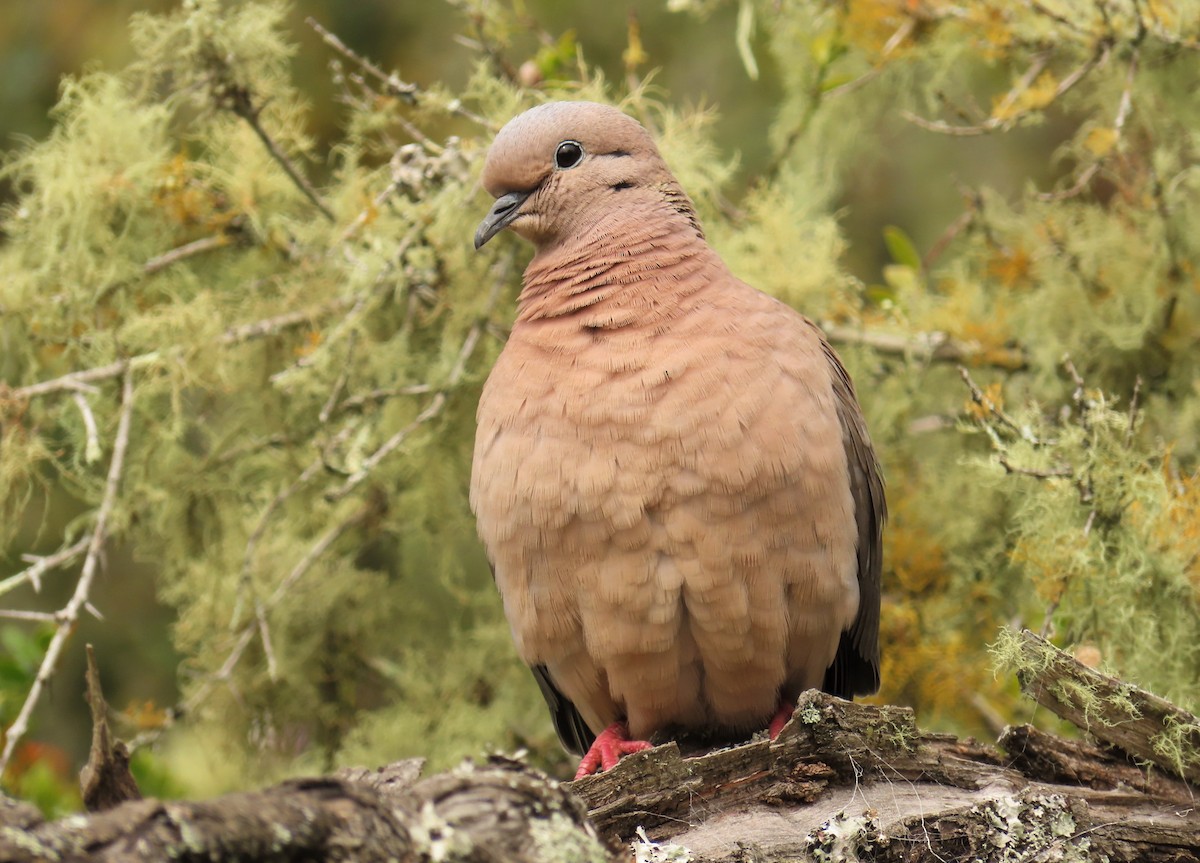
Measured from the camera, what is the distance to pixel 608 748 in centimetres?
325

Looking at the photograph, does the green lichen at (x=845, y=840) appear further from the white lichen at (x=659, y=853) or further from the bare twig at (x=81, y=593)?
the bare twig at (x=81, y=593)

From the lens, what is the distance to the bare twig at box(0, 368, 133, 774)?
300 centimetres

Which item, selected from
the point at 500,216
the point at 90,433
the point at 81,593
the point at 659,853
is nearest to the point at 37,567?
the point at 81,593

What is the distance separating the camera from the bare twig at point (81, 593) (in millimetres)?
2996

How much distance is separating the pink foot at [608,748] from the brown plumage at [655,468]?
2 centimetres

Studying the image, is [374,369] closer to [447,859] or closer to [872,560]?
[872,560]

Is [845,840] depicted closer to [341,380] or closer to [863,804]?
[863,804]

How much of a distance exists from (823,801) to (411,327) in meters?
2.06

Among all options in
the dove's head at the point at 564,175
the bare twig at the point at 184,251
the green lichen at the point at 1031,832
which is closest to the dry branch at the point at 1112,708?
the green lichen at the point at 1031,832

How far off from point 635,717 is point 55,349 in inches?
84.1

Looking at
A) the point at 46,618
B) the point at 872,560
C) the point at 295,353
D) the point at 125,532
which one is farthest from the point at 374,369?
the point at 872,560

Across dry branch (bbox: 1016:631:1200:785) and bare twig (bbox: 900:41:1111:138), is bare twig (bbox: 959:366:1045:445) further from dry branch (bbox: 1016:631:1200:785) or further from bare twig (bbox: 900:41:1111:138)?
bare twig (bbox: 900:41:1111:138)

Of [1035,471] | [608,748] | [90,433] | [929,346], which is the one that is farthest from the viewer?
[929,346]

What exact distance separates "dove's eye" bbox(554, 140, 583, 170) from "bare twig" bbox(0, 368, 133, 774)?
1399mm
